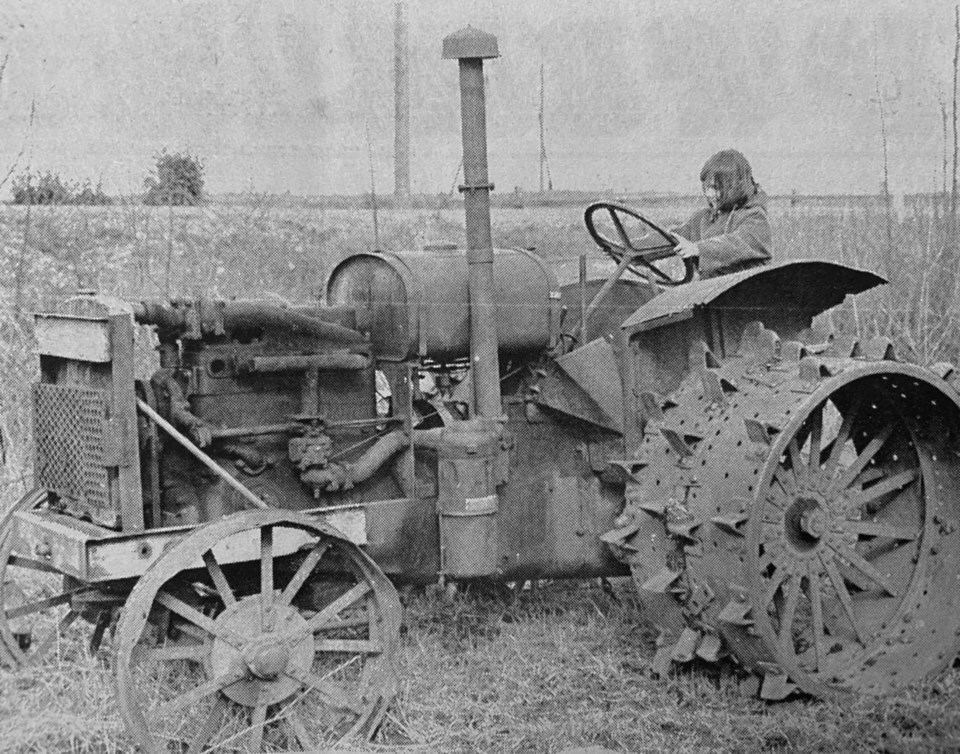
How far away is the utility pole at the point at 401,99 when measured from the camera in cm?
656

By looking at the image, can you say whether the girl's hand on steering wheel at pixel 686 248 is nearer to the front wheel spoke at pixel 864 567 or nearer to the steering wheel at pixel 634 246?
the steering wheel at pixel 634 246

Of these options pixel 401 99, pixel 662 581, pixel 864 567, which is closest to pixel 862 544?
pixel 864 567

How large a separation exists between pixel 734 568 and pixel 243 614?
160 centimetres

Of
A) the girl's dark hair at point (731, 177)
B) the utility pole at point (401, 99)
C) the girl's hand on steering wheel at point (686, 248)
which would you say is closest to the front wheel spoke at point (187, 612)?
the girl's hand on steering wheel at point (686, 248)

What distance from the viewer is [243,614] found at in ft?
13.3

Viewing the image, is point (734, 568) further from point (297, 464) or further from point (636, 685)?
point (297, 464)

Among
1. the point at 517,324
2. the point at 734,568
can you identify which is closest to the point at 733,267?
the point at 517,324

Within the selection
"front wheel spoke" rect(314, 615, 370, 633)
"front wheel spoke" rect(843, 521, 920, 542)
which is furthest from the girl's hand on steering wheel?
"front wheel spoke" rect(314, 615, 370, 633)

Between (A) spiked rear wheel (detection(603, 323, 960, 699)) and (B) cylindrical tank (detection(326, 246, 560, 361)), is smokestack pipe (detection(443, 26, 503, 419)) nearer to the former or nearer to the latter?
(B) cylindrical tank (detection(326, 246, 560, 361))

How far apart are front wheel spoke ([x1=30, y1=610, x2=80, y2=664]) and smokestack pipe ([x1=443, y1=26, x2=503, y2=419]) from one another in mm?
1657

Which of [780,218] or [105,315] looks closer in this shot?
[105,315]

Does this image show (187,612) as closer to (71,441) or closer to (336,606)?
(336,606)

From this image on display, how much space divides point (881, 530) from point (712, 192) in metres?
1.70

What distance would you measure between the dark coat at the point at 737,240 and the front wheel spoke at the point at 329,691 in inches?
95.3
